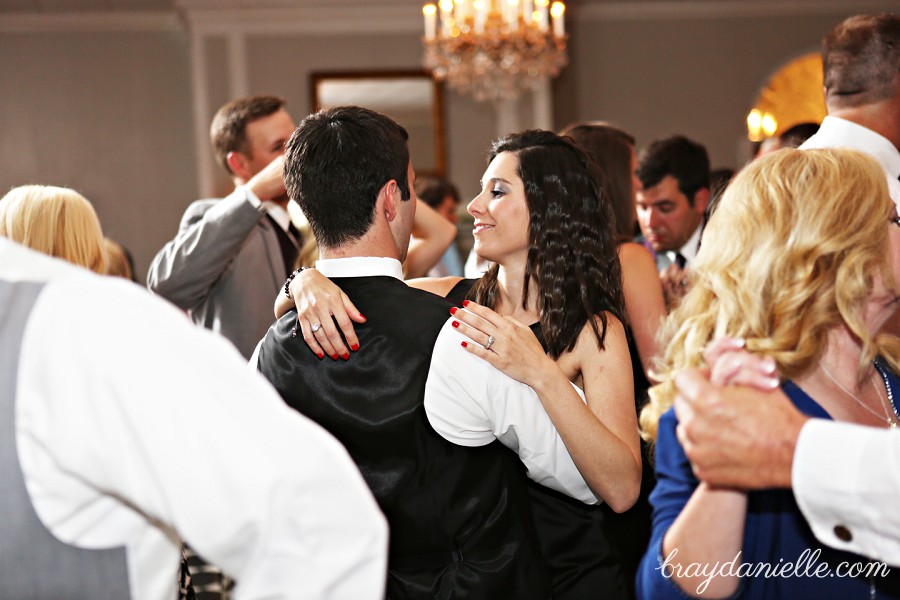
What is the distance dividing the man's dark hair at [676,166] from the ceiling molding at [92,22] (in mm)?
6651

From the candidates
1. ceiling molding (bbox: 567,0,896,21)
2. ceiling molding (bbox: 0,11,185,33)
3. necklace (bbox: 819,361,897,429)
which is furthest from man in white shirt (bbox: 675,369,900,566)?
ceiling molding (bbox: 0,11,185,33)

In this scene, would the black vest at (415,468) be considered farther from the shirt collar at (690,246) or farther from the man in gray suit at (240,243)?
the shirt collar at (690,246)

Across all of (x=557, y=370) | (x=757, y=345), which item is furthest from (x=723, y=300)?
(x=557, y=370)

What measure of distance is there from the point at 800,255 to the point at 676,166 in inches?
93.7

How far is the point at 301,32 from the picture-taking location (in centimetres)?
884

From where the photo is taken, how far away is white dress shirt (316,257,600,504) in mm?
1660

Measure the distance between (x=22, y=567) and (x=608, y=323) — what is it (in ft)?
4.46

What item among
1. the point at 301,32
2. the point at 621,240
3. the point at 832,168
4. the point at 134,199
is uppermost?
the point at 301,32

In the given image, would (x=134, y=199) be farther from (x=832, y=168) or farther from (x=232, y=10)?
(x=832, y=168)

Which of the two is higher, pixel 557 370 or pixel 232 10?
pixel 232 10

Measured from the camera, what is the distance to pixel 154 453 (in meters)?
0.88

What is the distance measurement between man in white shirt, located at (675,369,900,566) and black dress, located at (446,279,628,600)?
82cm

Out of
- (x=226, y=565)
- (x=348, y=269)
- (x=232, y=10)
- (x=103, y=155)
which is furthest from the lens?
(x=103, y=155)

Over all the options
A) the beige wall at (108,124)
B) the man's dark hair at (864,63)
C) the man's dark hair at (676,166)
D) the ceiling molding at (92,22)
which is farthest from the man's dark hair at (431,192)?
the ceiling molding at (92,22)
